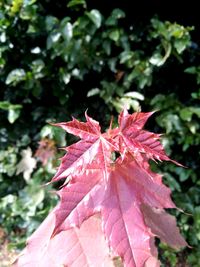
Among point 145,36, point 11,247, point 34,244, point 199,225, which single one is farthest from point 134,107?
point 34,244

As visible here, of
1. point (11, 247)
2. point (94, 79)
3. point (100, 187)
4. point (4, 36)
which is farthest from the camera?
point (94, 79)

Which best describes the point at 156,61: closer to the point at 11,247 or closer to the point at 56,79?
the point at 56,79

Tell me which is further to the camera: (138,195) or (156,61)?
(156,61)

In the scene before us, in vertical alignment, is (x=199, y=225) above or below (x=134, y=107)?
below

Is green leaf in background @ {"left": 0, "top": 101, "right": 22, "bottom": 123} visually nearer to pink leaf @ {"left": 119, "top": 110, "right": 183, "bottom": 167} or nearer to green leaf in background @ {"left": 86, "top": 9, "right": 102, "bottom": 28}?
green leaf in background @ {"left": 86, "top": 9, "right": 102, "bottom": 28}

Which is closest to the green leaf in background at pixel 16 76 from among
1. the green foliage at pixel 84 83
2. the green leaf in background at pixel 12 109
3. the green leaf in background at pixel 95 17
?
the green foliage at pixel 84 83

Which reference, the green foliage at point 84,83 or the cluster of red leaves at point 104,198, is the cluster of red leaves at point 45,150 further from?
the cluster of red leaves at point 104,198

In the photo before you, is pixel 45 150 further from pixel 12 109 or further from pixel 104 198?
pixel 104 198
